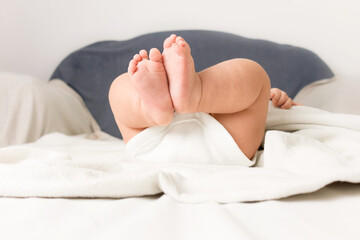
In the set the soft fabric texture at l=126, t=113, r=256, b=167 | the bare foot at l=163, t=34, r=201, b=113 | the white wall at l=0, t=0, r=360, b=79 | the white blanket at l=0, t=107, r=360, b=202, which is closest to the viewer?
the white blanket at l=0, t=107, r=360, b=202

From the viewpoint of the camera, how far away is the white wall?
74.2 inches

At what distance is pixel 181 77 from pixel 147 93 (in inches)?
2.9

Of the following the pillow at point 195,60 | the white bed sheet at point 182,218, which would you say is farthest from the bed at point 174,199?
the pillow at point 195,60

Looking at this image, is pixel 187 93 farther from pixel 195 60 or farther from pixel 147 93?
pixel 195 60

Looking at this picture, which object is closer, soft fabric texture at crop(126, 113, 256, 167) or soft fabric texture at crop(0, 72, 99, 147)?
soft fabric texture at crop(126, 113, 256, 167)

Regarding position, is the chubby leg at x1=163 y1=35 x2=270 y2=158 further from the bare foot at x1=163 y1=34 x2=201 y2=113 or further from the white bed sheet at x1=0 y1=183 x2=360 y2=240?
the white bed sheet at x1=0 y1=183 x2=360 y2=240

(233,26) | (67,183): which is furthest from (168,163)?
(233,26)

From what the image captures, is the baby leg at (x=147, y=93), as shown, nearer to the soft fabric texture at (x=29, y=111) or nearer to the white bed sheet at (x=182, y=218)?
the white bed sheet at (x=182, y=218)

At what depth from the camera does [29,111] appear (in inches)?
67.5

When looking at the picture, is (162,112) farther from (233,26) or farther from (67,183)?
(233,26)

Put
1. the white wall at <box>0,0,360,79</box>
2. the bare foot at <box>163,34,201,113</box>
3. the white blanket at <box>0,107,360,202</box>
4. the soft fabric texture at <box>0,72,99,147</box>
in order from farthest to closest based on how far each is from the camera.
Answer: the white wall at <box>0,0,360,79</box>, the soft fabric texture at <box>0,72,99,147</box>, the bare foot at <box>163,34,201,113</box>, the white blanket at <box>0,107,360,202</box>

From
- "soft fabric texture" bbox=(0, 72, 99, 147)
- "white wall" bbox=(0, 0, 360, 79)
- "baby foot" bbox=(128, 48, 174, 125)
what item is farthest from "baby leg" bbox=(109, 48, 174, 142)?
"white wall" bbox=(0, 0, 360, 79)

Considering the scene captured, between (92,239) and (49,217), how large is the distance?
0.11 metres

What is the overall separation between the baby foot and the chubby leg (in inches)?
0.6
